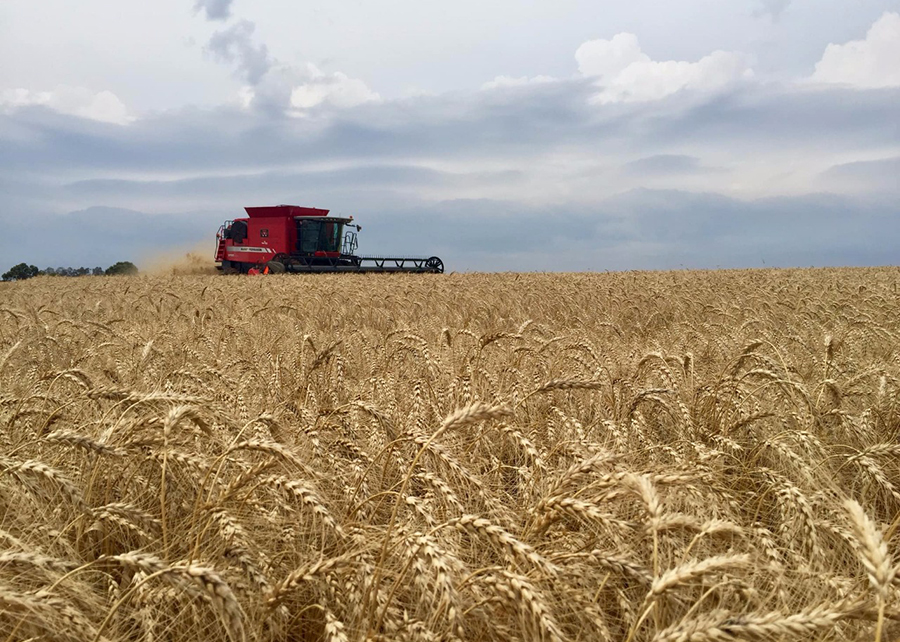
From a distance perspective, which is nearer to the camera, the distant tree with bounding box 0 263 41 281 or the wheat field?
the wheat field

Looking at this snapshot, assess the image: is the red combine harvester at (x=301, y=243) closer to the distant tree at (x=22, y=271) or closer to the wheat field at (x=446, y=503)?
the distant tree at (x=22, y=271)

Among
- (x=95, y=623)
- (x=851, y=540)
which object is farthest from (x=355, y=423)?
(x=851, y=540)

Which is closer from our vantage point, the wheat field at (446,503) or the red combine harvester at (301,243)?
the wheat field at (446,503)

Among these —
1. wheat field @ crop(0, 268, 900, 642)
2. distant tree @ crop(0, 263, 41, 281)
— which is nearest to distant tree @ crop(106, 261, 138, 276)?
distant tree @ crop(0, 263, 41, 281)

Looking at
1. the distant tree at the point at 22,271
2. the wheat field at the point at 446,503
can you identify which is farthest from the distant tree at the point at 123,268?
the wheat field at the point at 446,503

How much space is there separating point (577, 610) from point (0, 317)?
32.6 feet

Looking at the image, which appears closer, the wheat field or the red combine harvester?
the wheat field

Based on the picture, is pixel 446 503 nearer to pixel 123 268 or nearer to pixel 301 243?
pixel 301 243

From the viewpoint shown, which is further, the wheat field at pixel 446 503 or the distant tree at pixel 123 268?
the distant tree at pixel 123 268

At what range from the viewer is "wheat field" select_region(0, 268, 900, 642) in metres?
1.52

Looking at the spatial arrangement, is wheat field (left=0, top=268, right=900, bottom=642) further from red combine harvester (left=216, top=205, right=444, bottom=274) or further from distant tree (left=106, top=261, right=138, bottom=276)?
distant tree (left=106, top=261, right=138, bottom=276)

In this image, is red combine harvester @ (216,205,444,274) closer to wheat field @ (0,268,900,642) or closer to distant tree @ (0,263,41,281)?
distant tree @ (0,263,41,281)

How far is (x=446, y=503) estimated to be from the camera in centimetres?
217

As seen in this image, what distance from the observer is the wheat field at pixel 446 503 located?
1.52m
